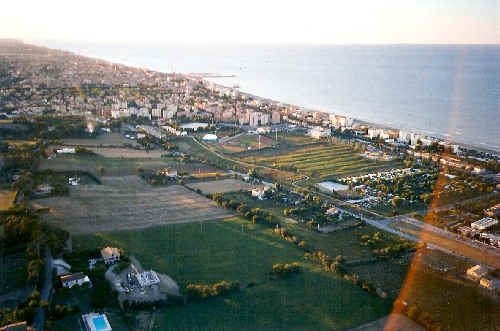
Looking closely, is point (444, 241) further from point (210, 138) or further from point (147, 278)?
point (210, 138)

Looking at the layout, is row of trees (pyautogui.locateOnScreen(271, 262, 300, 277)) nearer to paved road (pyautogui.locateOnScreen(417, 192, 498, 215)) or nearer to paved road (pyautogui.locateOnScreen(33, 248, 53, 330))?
paved road (pyautogui.locateOnScreen(33, 248, 53, 330))

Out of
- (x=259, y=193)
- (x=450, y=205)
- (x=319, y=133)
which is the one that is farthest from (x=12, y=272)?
(x=319, y=133)

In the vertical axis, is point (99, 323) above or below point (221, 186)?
below

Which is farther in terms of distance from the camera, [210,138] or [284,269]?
[210,138]

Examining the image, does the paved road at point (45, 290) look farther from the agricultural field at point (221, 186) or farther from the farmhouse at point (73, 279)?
the agricultural field at point (221, 186)

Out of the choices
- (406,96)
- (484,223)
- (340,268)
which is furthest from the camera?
(406,96)

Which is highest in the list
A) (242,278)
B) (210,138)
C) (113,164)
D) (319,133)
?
(319,133)
